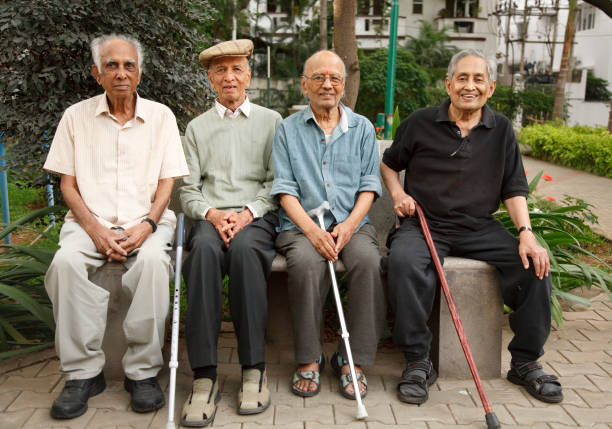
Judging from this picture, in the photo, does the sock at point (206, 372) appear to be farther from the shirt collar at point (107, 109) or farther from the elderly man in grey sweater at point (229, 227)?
the shirt collar at point (107, 109)

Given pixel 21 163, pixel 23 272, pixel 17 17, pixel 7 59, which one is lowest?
pixel 23 272

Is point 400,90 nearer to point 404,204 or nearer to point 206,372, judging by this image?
point 404,204

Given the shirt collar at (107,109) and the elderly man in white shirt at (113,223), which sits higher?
the shirt collar at (107,109)

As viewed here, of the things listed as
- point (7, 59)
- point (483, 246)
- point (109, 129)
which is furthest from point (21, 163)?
point (483, 246)

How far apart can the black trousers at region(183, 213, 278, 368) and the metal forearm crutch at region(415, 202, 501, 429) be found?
0.89 m

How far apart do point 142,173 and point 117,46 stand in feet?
2.29

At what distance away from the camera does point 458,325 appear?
307 centimetres

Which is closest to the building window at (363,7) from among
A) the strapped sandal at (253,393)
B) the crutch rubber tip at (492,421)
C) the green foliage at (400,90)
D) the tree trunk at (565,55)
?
the green foliage at (400,90)

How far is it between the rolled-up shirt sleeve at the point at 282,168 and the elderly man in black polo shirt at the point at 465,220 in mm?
623

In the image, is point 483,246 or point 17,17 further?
point 17,17

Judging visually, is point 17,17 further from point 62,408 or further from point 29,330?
point 62,408

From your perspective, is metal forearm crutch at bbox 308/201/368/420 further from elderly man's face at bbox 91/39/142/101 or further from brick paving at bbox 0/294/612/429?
elderly man's face at bbox 91/39/142/101

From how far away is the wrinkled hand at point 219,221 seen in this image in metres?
3.25

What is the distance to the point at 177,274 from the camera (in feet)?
10.2
